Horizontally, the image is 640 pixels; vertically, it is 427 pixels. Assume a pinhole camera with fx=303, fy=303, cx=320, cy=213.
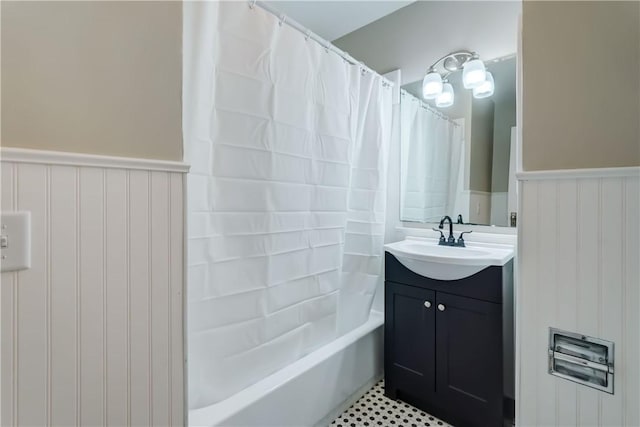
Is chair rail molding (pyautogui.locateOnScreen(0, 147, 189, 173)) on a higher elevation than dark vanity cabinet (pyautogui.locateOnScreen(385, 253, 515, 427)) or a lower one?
higher

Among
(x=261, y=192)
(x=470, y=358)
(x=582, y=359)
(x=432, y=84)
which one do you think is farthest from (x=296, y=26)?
(x=470, y=358)

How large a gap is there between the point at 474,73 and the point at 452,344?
4.88 ft

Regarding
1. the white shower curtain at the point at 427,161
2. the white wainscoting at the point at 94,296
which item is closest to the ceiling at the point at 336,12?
Result: the white shower curtain at the point at 427,161

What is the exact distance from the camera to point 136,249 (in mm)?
713

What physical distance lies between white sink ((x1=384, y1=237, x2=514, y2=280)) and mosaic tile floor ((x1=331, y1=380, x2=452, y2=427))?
2.51 ft

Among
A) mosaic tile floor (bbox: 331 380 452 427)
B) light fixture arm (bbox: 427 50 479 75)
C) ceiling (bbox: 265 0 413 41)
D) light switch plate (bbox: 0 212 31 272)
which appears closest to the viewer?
light switch plate (bbox: 0 212 31 272)

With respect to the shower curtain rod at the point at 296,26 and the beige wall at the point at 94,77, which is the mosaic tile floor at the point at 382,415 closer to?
the beige wall at the point at 94,77

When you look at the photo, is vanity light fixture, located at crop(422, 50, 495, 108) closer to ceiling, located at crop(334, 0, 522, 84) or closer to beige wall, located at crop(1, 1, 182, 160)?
ceiling, located at crop(334, 0, 522, 84)

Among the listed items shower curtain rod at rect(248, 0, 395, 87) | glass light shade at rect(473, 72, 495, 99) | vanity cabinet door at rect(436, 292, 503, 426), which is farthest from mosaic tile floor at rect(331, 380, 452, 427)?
shower curtain rod at rect(248, 0, 395, 87)

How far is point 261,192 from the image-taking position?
50.4 inches

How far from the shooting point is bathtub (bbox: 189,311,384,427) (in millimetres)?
1187

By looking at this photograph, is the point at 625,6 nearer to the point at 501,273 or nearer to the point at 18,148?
the point at 501,273

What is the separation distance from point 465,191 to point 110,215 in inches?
72.4

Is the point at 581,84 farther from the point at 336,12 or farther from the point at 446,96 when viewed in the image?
the point at 336,12
